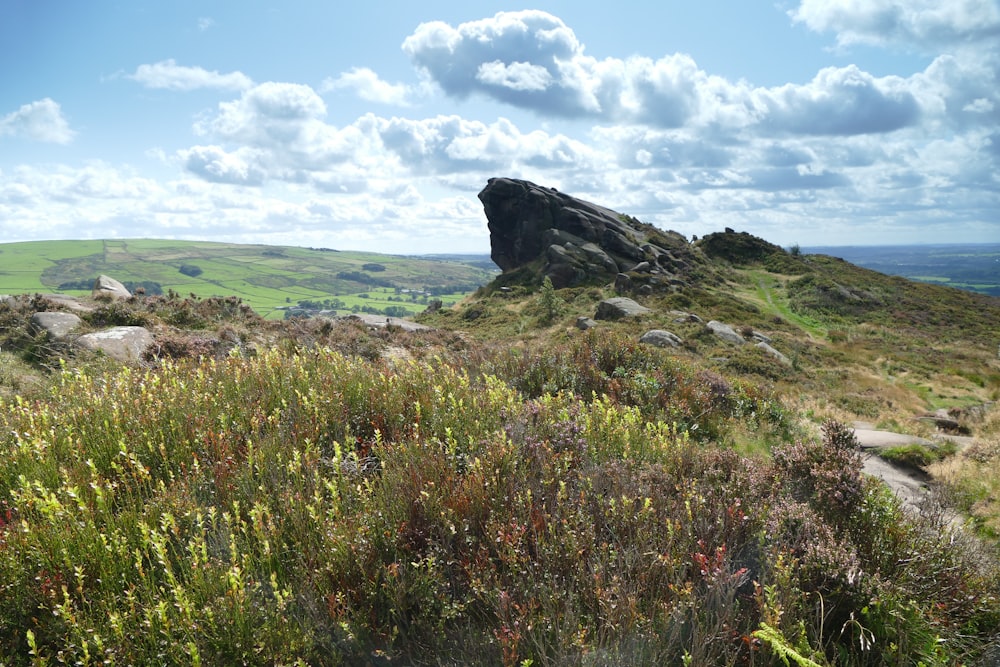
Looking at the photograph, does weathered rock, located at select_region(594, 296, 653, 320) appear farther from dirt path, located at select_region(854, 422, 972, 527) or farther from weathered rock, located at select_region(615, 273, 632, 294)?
dirt path, located at select_region(854, 422, 972, 527)

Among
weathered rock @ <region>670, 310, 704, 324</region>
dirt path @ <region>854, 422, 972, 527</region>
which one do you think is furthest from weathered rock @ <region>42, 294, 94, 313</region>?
weathered rock @ <region>670, 310, 704, 324</region>

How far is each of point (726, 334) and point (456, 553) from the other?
95.2ft

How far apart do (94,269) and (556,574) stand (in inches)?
7635

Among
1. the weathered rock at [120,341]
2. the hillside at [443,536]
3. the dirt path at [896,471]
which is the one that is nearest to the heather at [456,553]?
the hillside at [443,536]

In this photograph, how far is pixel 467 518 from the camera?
3525 mm

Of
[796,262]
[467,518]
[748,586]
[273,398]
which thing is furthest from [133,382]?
[796,262]

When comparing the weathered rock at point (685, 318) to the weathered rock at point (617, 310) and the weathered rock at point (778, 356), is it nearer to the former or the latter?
the weathered rock at point (617, 310)

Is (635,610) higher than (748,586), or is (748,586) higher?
(635,610)

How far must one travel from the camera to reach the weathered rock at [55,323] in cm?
1139

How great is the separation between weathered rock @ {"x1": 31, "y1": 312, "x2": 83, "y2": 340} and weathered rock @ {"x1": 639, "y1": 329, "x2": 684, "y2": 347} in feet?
68.6

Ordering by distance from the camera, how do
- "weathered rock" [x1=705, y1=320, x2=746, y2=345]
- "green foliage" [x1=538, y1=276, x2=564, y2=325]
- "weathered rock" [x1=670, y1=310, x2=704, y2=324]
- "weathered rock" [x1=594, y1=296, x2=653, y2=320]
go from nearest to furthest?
"weathered rock" [x1=705, y1=320, x2=746, y2=345]
"weathered rock" [x1=670, y1=310, x2=704, y2=324]
"weathered rock" [x1=594, y1=296, x2=653, y2=320]
"green foliage" [x1=538, y1=276, x2=564, y2=325]

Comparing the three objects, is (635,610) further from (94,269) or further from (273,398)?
(94,269)

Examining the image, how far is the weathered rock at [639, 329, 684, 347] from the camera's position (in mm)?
24469

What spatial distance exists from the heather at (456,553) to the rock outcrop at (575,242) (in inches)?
1711
